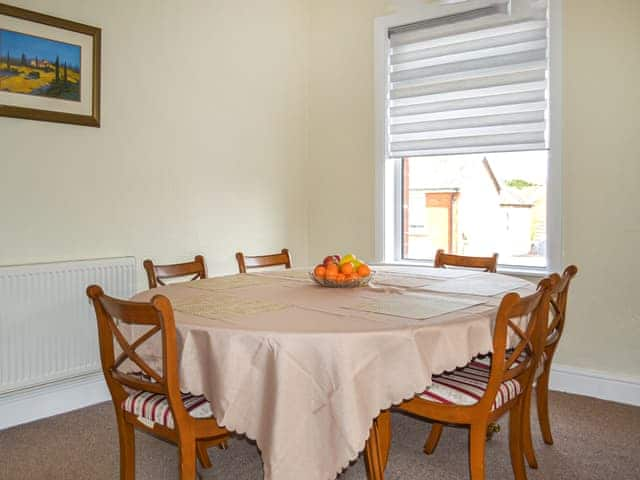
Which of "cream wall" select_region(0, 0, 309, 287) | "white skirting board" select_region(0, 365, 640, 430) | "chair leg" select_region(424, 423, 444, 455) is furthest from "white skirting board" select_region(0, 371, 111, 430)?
"chair leg" select_region(424, 423, 444, 455)

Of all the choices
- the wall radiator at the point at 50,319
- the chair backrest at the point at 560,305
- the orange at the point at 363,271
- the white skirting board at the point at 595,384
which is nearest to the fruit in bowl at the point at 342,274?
the orange at the point at 363,271

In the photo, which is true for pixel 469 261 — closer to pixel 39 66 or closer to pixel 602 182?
pixel 602 182

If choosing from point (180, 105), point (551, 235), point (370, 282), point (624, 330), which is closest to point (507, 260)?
point (551, 235)

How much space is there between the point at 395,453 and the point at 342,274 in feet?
2.75

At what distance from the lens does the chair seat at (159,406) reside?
1.68 metres

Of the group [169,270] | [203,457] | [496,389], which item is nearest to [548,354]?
[496,389]

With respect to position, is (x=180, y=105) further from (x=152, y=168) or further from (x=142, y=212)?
(x=142, y=212)

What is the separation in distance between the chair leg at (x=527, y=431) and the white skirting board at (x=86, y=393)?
1.02 m

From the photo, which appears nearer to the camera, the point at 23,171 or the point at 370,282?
the point at 370,282

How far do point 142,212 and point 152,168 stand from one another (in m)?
0.27

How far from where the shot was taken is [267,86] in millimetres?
3986

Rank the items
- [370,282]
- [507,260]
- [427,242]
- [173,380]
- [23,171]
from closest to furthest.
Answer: [173,380], [370,282], [23,171], [507,260], [427,242]

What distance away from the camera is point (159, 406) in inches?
67.5

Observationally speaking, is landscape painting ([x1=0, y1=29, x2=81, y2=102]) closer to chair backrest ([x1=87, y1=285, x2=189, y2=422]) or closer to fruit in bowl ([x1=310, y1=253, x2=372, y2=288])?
chair backrest ([x1=87, y1=285, x2=189, y2=422])
